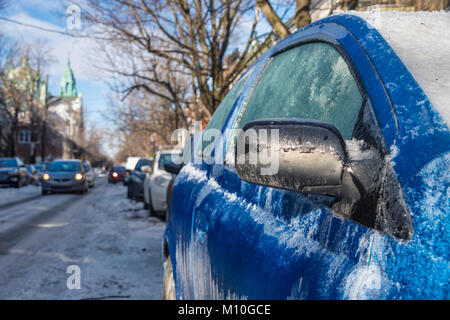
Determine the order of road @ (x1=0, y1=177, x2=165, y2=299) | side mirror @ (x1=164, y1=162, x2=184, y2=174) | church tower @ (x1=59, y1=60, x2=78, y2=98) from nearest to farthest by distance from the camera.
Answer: side mirror @ (x1=164, y1=162, x2=184, y2=174)
road @ (x1=0, y1=177, x2=165, y2=299)
church tower @ (x1=59, y1=60, x2=78, y2=98)

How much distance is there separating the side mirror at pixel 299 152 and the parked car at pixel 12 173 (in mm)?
24744

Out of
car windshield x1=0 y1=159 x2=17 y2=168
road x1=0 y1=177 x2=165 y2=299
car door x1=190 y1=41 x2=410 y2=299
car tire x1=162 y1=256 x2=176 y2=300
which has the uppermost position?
car door x1=190 y1=41 x2=410 y2=299

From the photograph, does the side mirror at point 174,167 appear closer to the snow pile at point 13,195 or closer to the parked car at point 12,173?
the snow pile at point 13,195

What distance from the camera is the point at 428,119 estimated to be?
916mm

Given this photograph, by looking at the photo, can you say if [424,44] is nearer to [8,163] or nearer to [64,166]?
[64,166]

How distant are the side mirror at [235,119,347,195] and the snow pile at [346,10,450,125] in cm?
24

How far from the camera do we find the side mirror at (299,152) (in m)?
0.94

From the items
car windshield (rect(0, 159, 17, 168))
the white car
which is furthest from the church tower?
the white car

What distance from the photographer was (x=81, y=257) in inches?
220

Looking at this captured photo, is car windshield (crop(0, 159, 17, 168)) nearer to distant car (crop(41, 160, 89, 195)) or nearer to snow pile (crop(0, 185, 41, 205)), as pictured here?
snow pile (crop(0, 185, 41, 205))

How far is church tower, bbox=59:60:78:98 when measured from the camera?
409ft

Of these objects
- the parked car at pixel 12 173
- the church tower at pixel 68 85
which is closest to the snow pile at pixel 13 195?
the parked car at pixel 12 173

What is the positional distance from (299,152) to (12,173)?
24934 mm

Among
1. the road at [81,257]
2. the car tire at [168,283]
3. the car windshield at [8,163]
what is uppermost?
the car windshield at [8,163]
